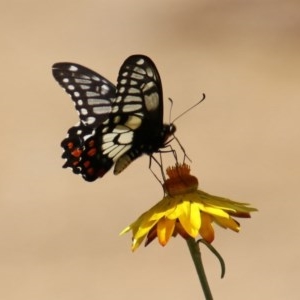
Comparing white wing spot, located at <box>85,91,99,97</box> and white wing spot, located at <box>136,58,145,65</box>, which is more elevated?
white wing spot, located at <box>85,91,99,97</box>

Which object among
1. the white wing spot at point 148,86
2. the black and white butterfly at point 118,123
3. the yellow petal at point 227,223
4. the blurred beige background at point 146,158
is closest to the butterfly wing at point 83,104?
the black and white butterfly at point 118,123

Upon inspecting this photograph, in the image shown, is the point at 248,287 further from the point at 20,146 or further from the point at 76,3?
the point at 76,3

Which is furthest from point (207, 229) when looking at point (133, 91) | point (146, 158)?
point (146, 158)

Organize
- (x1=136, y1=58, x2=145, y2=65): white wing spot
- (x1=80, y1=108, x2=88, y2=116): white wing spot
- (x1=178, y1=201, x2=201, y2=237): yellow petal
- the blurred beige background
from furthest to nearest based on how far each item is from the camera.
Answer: the blurred beige background
(x1=80, y1=108, x2=88, y2=116): white wing spot
(x1=136, y1=58, x2=145, y2=65): white wing spot
(x1=178, y1=201, x2=201, y2=237): yellow petal

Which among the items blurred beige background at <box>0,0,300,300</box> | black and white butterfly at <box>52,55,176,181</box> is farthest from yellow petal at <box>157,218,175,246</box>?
blurred beige background at <box>0,0,300,300</box>

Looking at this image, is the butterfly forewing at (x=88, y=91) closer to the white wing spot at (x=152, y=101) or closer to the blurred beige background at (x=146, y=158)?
the white wing spot at (x=152, y=101)

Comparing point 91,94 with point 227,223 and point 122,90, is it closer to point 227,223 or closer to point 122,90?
point 122,90

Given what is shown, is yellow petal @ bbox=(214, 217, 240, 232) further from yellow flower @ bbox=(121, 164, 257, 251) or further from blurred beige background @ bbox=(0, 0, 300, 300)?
blurred beige background @ bbox=(0, 0, 300, 300)
